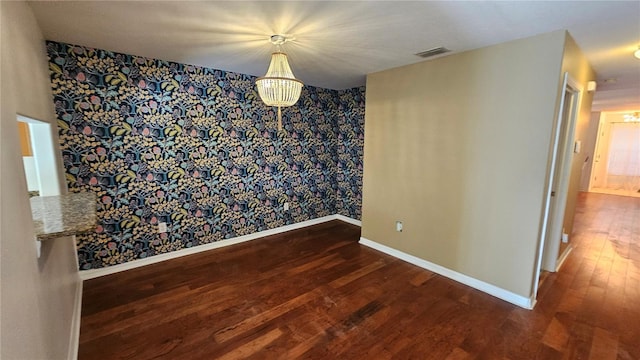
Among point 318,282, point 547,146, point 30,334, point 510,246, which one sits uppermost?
point 547,146

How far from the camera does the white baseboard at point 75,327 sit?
192 centimetres

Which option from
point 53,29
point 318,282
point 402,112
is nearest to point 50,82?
point 53,29

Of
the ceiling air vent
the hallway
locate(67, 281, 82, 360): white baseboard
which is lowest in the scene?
the hallway

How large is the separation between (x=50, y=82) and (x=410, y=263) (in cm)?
427

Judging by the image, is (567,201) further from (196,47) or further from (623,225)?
(196,47)

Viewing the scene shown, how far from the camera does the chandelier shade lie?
2.20m

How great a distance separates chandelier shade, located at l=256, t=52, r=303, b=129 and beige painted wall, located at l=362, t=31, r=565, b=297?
168cm

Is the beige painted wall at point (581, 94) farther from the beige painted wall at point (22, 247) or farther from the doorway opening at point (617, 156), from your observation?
the doorway opening at point (617, 156)

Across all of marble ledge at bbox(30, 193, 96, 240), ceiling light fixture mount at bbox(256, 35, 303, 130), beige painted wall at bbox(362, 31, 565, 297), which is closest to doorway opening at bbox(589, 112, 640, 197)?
beige painted wall at bbox(362, 31, 565, 297)

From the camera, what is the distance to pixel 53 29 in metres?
2.33

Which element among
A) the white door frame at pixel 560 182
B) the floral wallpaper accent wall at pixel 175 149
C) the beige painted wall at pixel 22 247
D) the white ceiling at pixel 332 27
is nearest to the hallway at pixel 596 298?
the white door frame at pixel 560 182

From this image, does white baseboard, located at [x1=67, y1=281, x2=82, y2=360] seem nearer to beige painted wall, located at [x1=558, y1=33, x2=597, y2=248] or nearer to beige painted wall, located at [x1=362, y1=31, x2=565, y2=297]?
beige painted wall, located at [x1=362, y1=31, x2=565, y2=297]

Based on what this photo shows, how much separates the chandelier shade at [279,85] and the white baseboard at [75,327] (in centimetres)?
228

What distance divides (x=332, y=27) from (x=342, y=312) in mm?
2427
